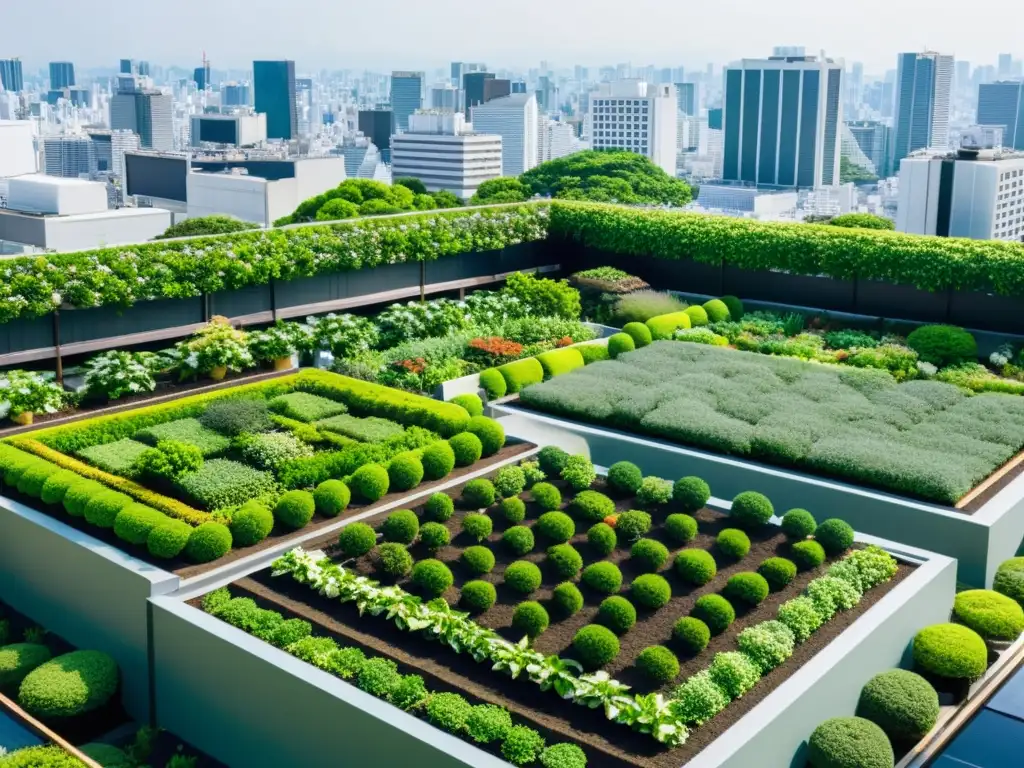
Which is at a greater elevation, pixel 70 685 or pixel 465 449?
pixel 465 449

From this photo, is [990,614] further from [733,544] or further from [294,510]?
[294,510]

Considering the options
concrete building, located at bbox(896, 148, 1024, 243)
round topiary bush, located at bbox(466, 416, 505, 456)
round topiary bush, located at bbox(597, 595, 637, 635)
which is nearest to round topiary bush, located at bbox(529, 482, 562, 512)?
round topiary bush, located at bbox(466, 416, 505, 456)

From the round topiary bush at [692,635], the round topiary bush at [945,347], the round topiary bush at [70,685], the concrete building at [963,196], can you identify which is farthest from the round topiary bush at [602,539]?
the concrete building at [963,196]

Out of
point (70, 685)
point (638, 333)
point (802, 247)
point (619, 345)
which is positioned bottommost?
point (70, 685)

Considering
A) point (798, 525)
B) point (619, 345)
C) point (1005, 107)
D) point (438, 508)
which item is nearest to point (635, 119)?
point (1005, 107)

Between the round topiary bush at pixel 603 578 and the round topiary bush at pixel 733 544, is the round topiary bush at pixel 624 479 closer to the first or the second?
the round topiary bush at pixel 733 544

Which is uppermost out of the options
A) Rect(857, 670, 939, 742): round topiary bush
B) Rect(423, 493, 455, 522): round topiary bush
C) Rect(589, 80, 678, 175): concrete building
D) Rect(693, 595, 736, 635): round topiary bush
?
Rect(589, 80, 678, 175): concrete building

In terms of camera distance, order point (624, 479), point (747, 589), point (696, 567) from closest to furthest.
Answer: point (747, 589)
point (696, 567)
point (624, 479)

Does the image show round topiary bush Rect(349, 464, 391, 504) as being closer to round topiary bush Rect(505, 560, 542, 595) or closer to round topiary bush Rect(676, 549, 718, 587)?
round topiary bush Rect(505, 560, 542, 595)
